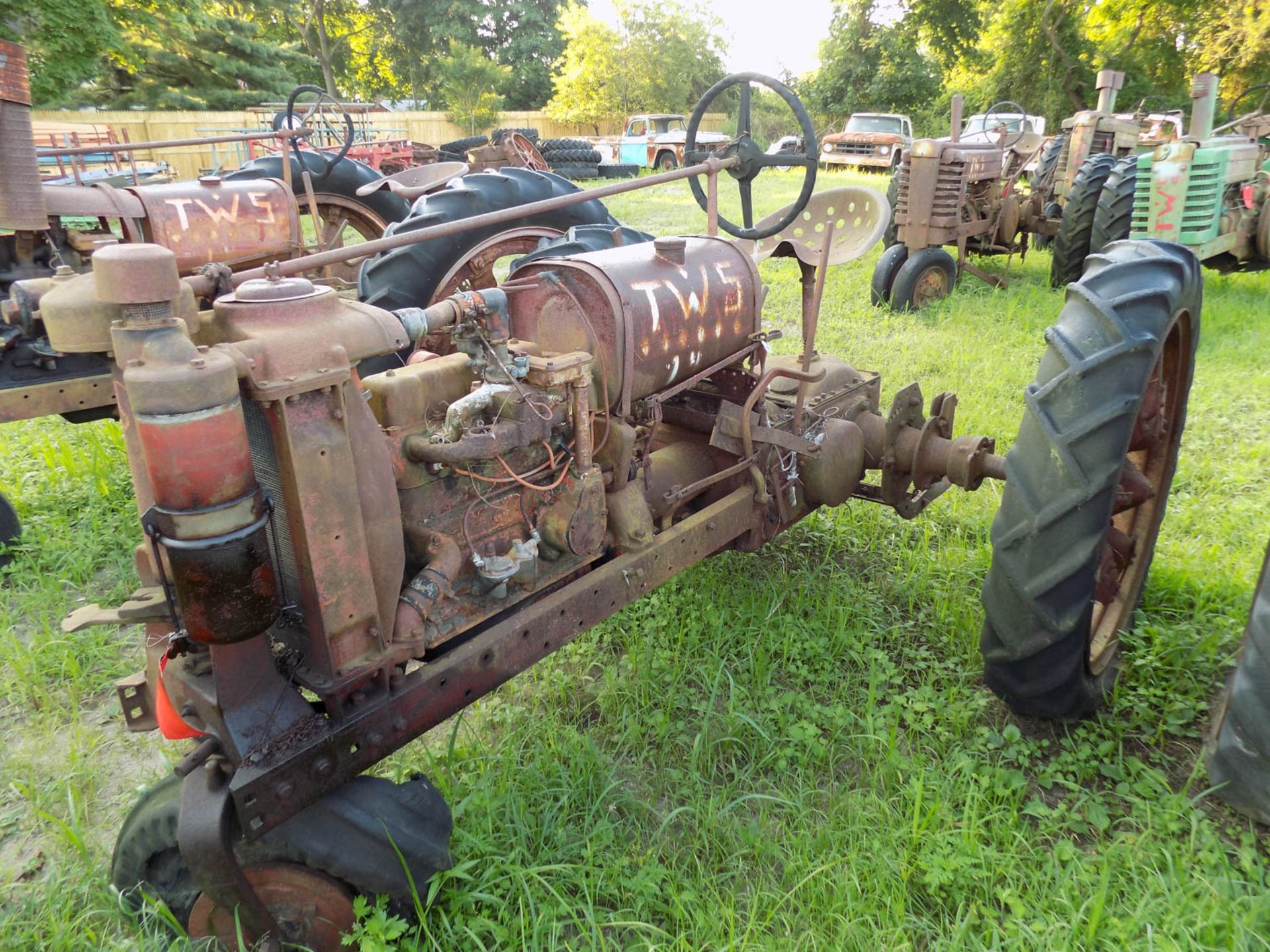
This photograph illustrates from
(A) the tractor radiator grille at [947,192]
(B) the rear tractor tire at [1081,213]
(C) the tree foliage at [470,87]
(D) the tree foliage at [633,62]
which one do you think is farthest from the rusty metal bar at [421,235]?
(D) the tree foliage at [633,62]

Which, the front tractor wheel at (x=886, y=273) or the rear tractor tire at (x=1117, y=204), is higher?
the rear tractor tire at (x=1117, y=204)

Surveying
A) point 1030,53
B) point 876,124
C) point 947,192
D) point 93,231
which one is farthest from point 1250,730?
point 1030,53

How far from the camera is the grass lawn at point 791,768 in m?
2.00

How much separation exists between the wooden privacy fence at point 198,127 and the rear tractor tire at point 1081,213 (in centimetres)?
1196

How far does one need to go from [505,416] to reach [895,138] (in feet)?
63.8

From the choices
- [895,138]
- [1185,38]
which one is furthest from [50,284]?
[1185,38]

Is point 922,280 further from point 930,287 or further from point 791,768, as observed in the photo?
point 791,768

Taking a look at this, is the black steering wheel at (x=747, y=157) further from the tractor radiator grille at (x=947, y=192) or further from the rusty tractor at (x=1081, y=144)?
the rusty tractor at (x=1081, y=144)

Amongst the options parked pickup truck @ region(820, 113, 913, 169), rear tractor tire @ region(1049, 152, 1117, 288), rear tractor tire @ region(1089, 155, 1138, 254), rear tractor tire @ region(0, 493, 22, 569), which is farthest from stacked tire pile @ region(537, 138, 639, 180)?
rear tractor tire @ region(0, 493, 22, 569)

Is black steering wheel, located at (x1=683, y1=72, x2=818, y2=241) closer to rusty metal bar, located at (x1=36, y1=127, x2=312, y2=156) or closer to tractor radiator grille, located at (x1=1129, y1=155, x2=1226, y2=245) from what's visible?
rusty metal bar, located at (x1=36, y1=127, x2=312, y2=156)

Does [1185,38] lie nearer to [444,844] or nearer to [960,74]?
[960,74]

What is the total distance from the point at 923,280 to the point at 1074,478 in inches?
225

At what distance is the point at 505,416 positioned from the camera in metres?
2.06

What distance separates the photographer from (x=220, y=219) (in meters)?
4.37
